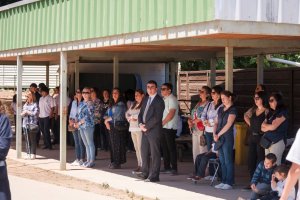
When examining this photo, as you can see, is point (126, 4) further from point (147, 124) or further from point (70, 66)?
point (70, 66)

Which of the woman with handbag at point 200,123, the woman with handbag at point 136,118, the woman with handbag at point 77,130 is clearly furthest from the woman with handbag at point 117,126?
the woman with handbag at point 200,123

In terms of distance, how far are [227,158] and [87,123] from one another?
4.23 metres

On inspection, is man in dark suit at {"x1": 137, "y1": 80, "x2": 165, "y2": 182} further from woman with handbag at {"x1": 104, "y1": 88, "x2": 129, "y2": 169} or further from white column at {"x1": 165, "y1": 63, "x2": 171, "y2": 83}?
white column at {"x1": 165, "y1": 63, "x2": 171, "y2": 83}

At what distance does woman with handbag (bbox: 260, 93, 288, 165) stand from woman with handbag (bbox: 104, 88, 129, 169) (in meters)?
4.46

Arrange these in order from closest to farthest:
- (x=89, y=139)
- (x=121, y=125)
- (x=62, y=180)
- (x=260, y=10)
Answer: (x=260, y=10) → (x=62, y=180) → (x=121, y=125) → (x=89, y=139)

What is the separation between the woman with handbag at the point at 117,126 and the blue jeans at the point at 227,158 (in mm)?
3402

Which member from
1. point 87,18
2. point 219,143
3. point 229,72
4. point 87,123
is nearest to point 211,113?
point 219,143

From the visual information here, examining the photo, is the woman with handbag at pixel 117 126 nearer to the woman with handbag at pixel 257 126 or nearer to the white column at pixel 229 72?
the white column at pixel 229 72

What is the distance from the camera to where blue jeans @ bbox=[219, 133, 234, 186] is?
12445 millimetres

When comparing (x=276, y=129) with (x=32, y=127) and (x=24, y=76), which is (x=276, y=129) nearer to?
(x=32, y=127)

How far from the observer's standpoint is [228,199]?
11422 mm

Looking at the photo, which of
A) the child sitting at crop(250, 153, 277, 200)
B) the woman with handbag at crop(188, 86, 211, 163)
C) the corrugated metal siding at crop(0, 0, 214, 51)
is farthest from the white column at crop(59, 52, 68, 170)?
the child sitting at crop(250, 153, 277, 200)

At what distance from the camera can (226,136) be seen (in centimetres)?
1242

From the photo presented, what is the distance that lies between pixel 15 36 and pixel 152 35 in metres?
7.71
